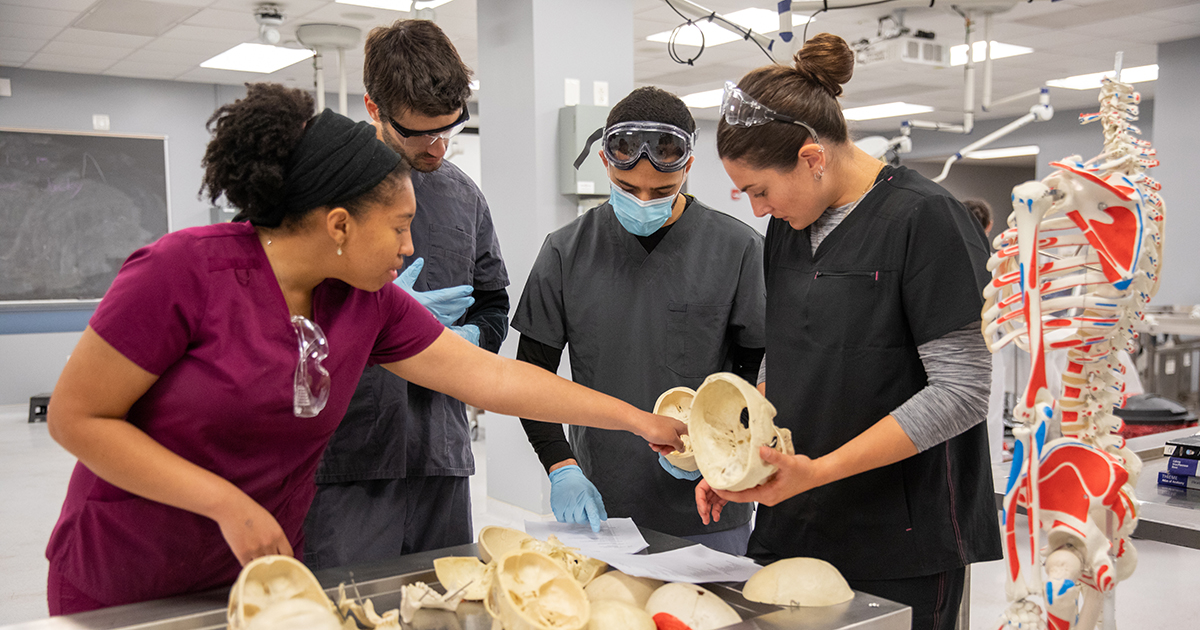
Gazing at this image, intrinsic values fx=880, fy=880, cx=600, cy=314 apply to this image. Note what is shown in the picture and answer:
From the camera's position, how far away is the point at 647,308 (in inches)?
72.6

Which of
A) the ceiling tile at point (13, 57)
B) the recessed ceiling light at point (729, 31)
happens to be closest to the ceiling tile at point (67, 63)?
the ceiling tile at point (13, 57)

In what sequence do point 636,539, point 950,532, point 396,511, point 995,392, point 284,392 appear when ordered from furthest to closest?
point 995,392 < point 396,511 < point 636,539 < point 950,532 < point 284,392

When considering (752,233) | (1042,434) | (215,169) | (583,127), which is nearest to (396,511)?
(215,169)

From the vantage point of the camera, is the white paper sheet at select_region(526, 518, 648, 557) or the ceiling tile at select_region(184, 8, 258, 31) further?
the ceiling tile at select_region(184, 8, 258, 31)

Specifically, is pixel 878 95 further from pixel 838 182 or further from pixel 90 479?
pixel 90 479

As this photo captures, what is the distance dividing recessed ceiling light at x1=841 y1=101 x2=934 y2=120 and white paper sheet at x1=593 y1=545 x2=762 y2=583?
946 cm

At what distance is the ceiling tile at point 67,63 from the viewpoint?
7.45 metres

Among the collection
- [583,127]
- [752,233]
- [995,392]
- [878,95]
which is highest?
[878,95]

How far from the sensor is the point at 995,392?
4012mm

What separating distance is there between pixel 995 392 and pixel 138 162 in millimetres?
7729

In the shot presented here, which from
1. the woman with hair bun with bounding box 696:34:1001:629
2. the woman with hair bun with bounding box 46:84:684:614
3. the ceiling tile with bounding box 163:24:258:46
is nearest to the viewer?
the woman with hair bun with bounding box 46:84:684:614

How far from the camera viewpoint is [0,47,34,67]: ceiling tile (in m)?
7.23

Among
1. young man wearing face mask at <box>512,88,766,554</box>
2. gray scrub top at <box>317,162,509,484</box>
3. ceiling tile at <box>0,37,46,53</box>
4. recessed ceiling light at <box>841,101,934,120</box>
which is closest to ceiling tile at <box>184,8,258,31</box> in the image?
ceiling tile at <box>0,37,46,53</box>

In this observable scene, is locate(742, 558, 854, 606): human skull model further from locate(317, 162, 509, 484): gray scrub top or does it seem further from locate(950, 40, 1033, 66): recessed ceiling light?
locate(950, 40, 1033, 66): recessed ceiling light
